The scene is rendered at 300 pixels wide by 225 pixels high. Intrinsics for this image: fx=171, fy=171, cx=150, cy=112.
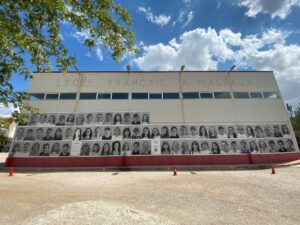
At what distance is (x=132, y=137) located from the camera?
15.6 meters

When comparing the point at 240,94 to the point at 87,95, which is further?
the point at 240,94

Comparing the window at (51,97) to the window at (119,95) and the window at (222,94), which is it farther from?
the window at (222,94)

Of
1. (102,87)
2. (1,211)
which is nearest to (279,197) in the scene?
(1,211)

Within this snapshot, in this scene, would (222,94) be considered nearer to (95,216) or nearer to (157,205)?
(157,205)

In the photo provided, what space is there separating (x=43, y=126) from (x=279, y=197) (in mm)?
17622

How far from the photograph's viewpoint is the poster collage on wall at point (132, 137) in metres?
15.2

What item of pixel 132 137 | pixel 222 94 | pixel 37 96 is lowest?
pixel 132 137

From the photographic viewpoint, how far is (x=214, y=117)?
1659 centimetres

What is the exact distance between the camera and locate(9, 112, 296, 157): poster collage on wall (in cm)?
1518

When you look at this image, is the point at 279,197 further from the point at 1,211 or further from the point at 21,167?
the point at 21,167

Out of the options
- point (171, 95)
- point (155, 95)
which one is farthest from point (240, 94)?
point (155, 95)

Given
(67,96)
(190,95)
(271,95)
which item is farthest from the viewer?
(271,95)

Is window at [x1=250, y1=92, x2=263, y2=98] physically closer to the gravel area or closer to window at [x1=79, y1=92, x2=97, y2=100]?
window at [x1=79, y1=92, x2=97, y2=100]

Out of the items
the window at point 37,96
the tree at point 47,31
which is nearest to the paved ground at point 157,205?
the tree at point 47,31
